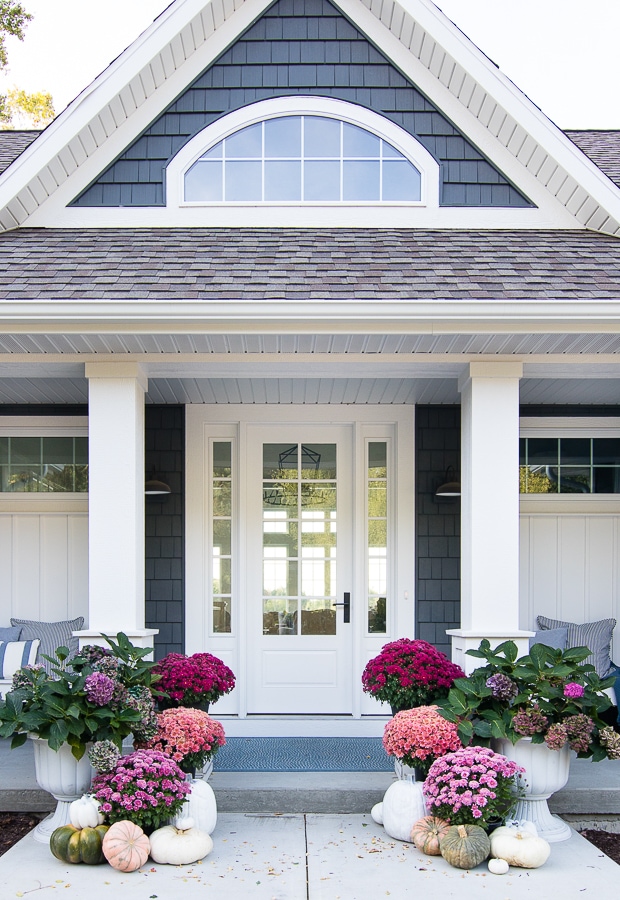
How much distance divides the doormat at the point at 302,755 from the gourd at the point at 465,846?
117 centimetres

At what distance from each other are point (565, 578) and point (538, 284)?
2763mm

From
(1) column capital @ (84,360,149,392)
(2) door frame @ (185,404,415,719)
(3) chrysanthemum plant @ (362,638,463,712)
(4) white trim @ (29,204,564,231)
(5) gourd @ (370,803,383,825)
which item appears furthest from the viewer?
(2) door frame @ (185,404,415,719)

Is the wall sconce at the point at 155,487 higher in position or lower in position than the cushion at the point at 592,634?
higher

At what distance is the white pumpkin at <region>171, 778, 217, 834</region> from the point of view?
4.25 m

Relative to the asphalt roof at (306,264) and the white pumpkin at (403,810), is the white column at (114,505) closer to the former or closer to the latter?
the asphalt roof at (306,264)

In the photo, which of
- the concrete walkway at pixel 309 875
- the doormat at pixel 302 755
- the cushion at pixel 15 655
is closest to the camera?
the concrete walkway at pixel 309 875

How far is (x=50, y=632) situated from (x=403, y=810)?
3.21m

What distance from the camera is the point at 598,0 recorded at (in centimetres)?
1636

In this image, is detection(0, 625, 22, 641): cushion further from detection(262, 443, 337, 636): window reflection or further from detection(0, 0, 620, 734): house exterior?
detection(262, 443, 337, 636): window reflection

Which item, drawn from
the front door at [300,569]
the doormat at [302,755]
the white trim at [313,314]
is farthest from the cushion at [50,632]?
the white trim at [313,314]

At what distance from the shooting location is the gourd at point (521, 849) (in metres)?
4.02

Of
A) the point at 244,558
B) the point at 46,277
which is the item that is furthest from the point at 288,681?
the point at 46,277

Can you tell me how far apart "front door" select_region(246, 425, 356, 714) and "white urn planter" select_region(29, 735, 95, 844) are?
88.0 inches

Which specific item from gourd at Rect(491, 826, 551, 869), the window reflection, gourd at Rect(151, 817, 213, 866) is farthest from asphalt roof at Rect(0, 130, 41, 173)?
gourd at Rect(491, 826, 551, 869)
